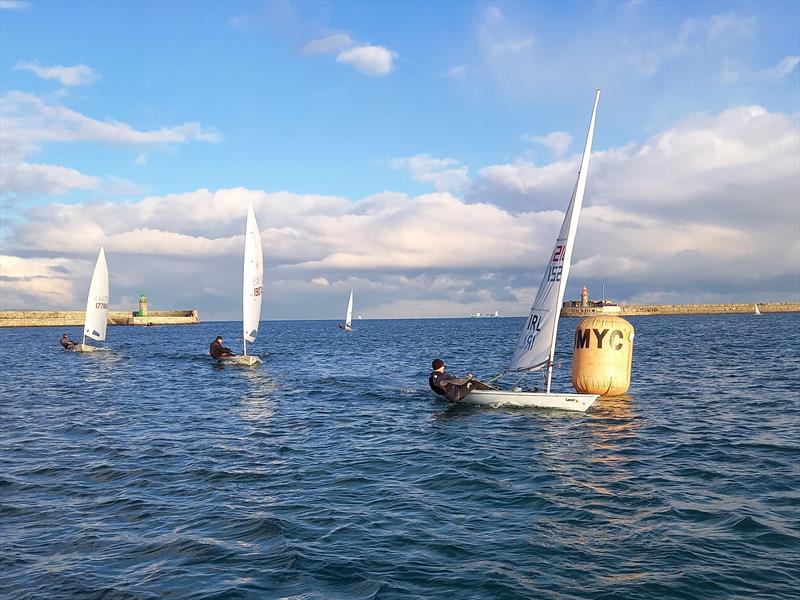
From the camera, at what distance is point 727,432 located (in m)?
18.0

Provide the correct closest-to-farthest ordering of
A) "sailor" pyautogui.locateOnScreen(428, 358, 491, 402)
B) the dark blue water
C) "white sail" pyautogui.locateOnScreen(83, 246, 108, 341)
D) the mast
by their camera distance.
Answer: the dark blue water, the mast, "sailor" pyautogui.locateOnScreen(428, 358, 491, 402), "white sail" pyautogui.locateOnScreen(83, 246, 108, 341)

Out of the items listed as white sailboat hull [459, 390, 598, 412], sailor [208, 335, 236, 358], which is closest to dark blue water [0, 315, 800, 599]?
white sailboat hull [459, 390, 598, 412]

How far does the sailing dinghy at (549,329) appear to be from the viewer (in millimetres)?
21500

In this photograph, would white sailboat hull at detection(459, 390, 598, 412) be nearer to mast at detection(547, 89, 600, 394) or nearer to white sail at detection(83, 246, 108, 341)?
mast at detection(547, 89, 600, 394)

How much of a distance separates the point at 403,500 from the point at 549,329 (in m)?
12.2

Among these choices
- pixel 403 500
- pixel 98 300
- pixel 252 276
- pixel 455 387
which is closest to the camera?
pixel 403 500

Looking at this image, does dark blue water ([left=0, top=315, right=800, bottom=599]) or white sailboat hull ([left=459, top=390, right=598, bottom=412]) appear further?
white sailboat hull ([left=459, top=390, right=598, bottom=412])

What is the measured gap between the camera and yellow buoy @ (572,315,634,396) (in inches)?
885

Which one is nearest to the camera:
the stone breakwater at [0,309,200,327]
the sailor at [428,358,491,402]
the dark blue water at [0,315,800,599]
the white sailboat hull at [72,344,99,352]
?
the dark blue water at [0,315,800,599]

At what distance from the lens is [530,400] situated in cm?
2252

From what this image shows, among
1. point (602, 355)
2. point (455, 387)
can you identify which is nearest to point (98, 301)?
point (455, 387)

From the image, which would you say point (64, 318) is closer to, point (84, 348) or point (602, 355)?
point (84, 348)

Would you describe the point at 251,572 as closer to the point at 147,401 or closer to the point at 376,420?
the point at 376,420

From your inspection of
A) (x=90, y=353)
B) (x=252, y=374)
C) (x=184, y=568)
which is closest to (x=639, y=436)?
(x=184, y=568)
